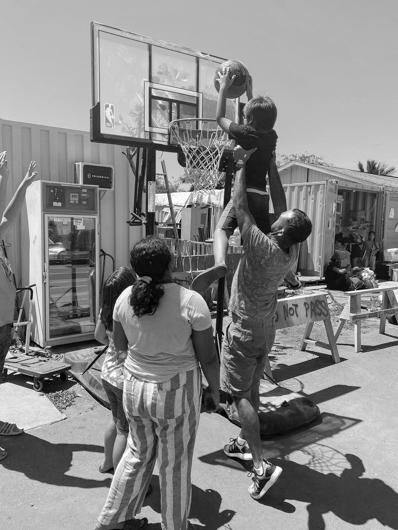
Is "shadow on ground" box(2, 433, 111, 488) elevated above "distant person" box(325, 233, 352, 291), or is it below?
below

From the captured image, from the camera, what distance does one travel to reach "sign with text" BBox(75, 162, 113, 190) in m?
6.76

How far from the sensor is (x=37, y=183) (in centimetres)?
609

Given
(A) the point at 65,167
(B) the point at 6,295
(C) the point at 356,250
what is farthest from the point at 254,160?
(C) the point at 356,250

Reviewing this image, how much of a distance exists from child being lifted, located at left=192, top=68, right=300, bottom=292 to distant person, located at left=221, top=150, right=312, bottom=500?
0.43 feet

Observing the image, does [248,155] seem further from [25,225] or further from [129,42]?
[25,225]

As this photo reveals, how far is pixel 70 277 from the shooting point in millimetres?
6828

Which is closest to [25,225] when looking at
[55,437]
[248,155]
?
[55,437]

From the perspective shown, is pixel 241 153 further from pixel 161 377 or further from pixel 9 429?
pixel 9 429

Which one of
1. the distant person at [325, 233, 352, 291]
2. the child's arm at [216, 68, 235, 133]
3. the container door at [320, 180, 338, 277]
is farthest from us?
the container door at [320, 180, 338, 277]

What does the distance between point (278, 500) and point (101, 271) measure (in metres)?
5.01

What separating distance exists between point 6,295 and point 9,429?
1.36 m

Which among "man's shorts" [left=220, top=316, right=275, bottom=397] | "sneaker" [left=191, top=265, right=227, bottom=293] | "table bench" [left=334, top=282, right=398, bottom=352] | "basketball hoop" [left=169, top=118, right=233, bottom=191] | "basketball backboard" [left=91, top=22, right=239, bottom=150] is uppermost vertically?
"basketball backboard" [left=91, top=22, right=239, bottom=150]

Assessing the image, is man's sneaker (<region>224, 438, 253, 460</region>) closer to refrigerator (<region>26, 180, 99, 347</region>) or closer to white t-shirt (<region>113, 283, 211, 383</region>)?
white t-shirt (<region>113, 283, 211, 383</region>)

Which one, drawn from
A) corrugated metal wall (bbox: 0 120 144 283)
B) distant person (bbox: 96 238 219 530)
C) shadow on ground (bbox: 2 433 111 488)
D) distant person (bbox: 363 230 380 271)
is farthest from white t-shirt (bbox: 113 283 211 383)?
distant person (bbox: 363 230 380 271)
